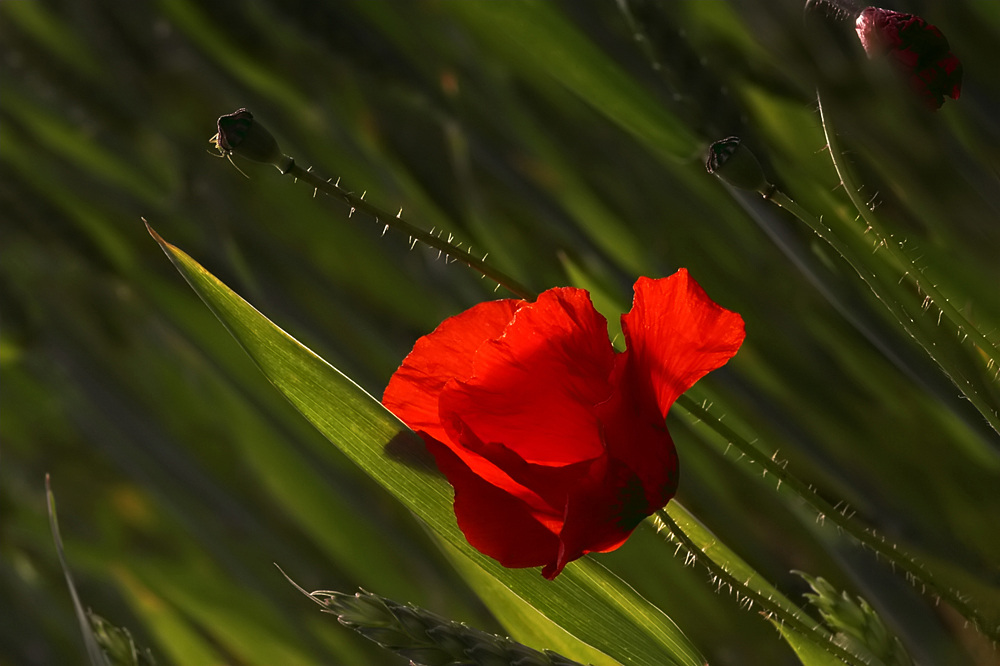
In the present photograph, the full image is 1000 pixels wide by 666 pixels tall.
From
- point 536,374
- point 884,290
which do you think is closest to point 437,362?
point 536,374

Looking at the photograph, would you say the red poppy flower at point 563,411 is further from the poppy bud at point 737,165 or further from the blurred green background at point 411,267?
the blurred green background at point 411,267

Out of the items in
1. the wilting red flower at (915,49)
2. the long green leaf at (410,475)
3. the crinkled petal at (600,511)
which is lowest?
the long green leaf at (410,475)

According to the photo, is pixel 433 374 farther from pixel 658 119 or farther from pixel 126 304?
pixel 126 304

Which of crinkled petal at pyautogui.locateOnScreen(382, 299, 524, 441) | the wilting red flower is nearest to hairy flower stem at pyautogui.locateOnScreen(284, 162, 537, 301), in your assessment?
crinkled petal at pyautogui.locateOnScreen(382, 299, 524, 441)

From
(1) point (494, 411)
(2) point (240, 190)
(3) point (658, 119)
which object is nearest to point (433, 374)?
(1) point (494, 411)

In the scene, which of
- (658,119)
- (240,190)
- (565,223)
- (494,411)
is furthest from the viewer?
(240,190)

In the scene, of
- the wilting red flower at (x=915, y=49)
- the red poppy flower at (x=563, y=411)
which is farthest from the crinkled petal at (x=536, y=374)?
the wilting red flower at (x=915, y=49)
